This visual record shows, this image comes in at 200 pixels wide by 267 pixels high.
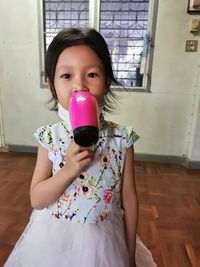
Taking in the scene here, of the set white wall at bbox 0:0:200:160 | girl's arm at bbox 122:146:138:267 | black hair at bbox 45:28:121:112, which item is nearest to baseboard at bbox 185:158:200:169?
white wall at bbox 0:0:200:160

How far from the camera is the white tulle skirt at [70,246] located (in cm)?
61

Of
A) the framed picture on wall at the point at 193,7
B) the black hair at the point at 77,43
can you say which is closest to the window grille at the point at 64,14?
the framed picture on wall at the point at 193,7

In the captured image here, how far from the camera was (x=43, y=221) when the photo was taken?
0.66 metres

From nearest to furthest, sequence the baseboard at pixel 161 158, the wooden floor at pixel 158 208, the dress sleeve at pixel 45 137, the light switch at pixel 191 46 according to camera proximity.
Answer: the dress sleeve at pixel 45 137 → the wooden floor at pixel 158 208 → the light switch at pixel 191 46 → the baseboard at pixel 161 158

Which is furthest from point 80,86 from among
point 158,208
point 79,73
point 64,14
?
point 64,14

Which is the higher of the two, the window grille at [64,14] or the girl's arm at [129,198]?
the window grille at [64,14]

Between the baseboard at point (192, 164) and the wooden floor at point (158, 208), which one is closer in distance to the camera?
the wooden floor at point (158, 208)

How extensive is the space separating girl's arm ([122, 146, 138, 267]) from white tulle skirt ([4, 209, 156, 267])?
4 centimetres

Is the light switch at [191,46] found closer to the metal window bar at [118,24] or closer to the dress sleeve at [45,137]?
the metal window bar at [118,24]

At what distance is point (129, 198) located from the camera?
2.26ft

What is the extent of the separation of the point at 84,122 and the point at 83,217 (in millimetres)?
311

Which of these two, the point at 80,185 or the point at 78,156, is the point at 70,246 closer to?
the point at 80,185

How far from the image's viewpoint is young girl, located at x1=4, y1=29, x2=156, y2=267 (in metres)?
0.57

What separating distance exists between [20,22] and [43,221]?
8.09ft
